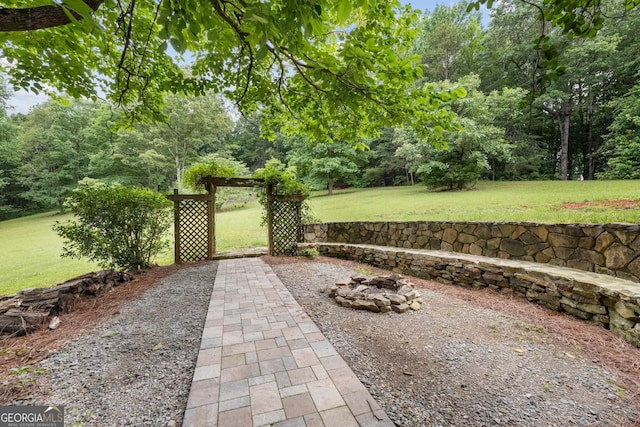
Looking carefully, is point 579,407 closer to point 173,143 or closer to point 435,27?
point 173,143

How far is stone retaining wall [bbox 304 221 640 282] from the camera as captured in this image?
9.33 feet

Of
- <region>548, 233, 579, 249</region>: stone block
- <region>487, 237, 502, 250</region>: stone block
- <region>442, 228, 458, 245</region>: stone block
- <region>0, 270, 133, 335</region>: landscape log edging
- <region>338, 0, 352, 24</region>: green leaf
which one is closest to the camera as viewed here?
<region>338, 0, 352, 24</region>: green leaf

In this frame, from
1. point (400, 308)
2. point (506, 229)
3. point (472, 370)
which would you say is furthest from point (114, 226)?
point (506, 229)

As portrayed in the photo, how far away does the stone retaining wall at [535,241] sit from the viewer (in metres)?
2.84

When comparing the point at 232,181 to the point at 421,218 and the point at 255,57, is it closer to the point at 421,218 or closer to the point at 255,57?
the point at 255,57

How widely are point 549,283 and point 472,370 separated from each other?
1955 mm

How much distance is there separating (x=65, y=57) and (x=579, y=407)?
6.37 meters

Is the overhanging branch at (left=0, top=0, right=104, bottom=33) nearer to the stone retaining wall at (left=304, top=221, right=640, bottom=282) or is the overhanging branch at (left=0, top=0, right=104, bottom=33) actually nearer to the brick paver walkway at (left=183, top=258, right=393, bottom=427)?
the brick paver walkway at (left=183, top=258, right=393, bottom=427)

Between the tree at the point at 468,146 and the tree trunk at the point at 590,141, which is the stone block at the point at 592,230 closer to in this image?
the tree at the point at 468,146

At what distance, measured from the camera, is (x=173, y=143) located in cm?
1812

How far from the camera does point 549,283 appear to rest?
298 centimetres

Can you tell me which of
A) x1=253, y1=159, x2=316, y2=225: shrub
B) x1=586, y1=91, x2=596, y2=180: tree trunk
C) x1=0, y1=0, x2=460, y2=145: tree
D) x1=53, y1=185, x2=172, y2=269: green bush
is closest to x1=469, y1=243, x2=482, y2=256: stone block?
x1=0, y1=0, x2=460, y2=145: tree

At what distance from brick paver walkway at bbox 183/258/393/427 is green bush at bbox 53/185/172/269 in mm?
3054

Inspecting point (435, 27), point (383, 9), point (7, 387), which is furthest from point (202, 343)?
point (435, 27)
